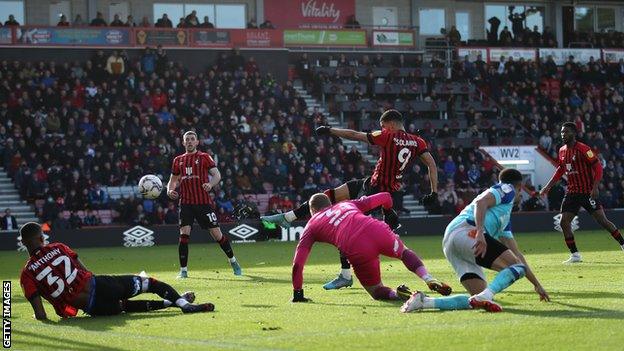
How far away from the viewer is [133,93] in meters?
38.1

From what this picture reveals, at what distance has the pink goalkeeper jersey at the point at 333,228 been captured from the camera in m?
12.4

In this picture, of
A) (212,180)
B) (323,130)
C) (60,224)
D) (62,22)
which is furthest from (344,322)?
(62,22)

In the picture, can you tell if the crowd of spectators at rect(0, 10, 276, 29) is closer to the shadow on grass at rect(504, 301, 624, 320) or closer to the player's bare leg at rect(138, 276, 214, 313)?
the player's bare leg at rect(138, 276, 214, 313)

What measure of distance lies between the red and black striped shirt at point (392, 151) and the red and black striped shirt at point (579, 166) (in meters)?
5.63

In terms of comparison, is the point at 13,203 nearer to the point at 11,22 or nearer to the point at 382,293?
the point at 11,22

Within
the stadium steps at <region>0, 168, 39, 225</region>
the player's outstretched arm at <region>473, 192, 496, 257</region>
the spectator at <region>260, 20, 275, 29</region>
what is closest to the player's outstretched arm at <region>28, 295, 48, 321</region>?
the player's outstretched arm at <region>473, 192, 496, 257</region>

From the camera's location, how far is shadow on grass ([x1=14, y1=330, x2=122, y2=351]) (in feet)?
31.5

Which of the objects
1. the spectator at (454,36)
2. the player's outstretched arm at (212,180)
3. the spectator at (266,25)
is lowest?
the player's outstretched arm at (212,180)

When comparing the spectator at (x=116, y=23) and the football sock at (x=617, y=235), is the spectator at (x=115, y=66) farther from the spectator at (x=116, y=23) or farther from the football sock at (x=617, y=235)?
the football sock at (x=617, y=235)

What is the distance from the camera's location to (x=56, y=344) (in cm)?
991

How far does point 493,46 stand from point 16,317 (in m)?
39.7

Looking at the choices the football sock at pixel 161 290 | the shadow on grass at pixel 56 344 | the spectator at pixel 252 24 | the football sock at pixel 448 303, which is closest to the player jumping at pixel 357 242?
the football sock at pixel 448 303

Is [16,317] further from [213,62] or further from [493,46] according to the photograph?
[493,46]

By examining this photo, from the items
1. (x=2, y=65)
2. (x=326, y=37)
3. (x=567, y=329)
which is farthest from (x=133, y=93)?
(x=567, y=329)
